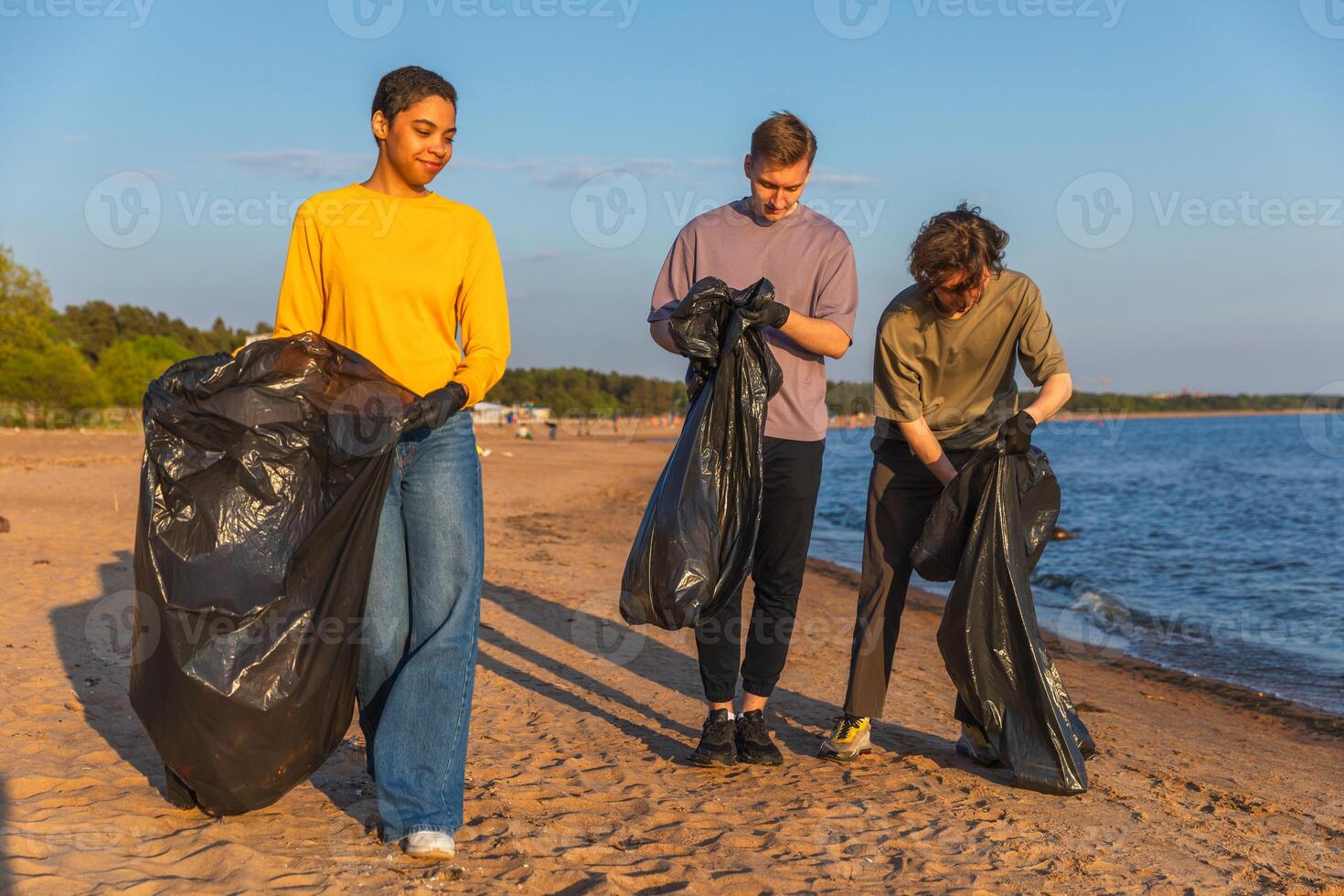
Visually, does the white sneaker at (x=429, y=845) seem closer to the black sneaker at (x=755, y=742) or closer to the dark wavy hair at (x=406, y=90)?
the black sneaker at (x=755, y=742)

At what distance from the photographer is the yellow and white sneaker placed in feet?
12.7

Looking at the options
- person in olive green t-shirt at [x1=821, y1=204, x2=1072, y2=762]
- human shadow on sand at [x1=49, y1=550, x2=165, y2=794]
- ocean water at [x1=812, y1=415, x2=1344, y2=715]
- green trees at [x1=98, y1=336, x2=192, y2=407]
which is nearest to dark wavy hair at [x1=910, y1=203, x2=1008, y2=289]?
person in olive green t-shirt at [x1=821, y1=204, x2=1072, y2=762]

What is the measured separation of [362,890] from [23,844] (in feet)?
2.98

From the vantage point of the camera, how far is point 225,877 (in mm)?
2533

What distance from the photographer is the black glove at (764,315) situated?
3400 millimetres

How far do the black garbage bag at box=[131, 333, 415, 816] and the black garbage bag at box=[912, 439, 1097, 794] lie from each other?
2.05 m

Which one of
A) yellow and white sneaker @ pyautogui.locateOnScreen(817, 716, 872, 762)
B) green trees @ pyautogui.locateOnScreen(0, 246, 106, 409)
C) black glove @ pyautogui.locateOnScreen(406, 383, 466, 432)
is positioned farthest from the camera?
green trees @ pyautogui.locateOnScreen(0, 246, 106, 409)

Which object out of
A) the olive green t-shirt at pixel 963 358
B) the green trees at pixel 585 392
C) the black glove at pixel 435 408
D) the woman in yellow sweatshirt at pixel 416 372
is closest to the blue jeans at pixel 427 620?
the woman in yellow sweatshirt at pixel 416 372

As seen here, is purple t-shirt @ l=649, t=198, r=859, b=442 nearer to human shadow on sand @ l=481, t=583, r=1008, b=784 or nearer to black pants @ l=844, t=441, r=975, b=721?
black pants @ l=844, t=441, r=975, b=721

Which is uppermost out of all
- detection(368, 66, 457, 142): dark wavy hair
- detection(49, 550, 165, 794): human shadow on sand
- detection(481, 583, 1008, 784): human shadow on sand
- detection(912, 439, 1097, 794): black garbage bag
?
detection(368, 66, 457, 142): dark wavy hair

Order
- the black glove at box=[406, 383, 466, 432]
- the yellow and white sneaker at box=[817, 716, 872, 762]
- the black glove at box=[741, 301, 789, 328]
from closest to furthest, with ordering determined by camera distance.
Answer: the black glove at box=[406, 383, 466, 432]
the black glove at box=[741, 301, 789, 328]
the yellow and white sneaker at box=[817, 716, 872, 762]

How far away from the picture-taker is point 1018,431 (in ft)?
11.9

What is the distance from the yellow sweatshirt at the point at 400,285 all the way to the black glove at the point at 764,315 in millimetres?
892

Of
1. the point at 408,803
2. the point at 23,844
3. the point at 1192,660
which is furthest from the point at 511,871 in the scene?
the point at 1192,660
